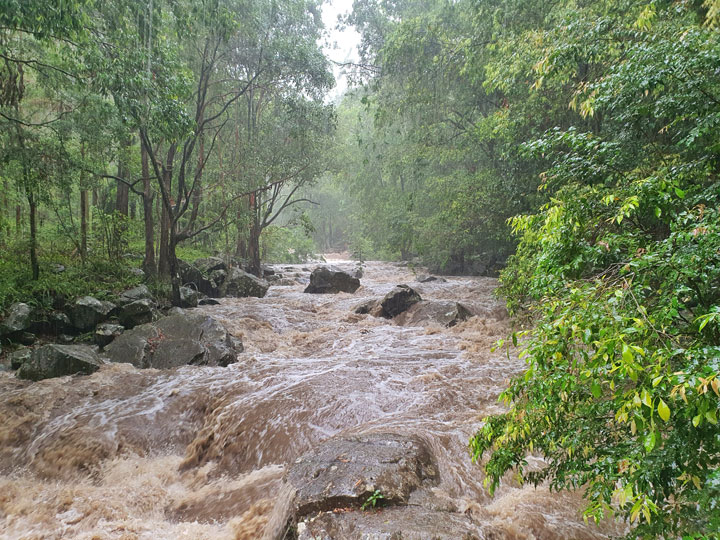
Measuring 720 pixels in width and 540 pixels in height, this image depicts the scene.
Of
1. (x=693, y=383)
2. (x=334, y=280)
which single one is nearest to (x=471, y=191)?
(x=334, y=280)

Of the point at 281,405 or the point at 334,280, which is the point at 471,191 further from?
the point at 281,405

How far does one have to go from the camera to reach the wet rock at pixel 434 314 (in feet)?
33.0

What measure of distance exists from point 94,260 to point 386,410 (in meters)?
Result: 10.0

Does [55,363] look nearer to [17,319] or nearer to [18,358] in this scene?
[18,358]

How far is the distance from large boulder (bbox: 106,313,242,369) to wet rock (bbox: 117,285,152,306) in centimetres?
166

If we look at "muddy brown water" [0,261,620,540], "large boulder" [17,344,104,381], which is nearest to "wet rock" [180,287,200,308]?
"muddy brown water" [0,261,620,540]

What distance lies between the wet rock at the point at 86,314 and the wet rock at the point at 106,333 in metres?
0.24

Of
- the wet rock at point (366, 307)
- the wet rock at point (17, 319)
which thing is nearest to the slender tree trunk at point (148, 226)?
the wet rock at point (17, 319)

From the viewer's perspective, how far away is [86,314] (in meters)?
8.31

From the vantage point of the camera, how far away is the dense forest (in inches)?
68.7

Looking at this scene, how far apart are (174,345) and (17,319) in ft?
9.96

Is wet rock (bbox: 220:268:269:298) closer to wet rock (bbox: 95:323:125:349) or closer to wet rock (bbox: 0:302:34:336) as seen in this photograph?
wet rock (bbox: 95:323:125:349)

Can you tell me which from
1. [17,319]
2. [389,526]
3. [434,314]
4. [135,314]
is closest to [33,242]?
[17,319]

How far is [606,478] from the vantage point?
5.90ft
